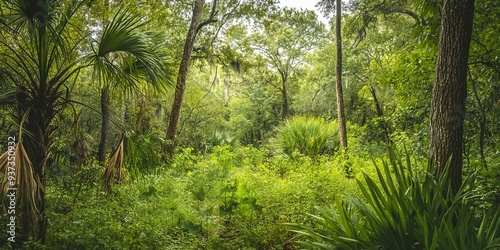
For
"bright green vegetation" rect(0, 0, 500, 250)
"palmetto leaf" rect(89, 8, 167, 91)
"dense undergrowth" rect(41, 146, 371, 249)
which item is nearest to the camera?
"bright green vegetation" rect(0, 0, 500, 250)

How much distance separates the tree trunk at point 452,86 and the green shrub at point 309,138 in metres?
7.59

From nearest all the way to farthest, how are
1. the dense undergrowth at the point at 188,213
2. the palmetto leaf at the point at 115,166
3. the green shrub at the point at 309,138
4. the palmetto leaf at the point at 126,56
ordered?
the palmetto leaf at the point at 126,56, the palmetto leaf at the point at 115,166, the dense undergrowth at the point at 188,213, the green shrub at the point at 309,138

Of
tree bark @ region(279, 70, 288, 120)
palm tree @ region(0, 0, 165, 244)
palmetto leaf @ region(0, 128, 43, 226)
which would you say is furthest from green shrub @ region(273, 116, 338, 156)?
palmetto leaf @ region(0, 128, 43, 226)

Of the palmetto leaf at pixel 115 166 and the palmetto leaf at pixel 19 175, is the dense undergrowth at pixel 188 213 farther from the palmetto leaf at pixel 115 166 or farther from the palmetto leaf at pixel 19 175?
the palmetto leaf at pixel 19 175

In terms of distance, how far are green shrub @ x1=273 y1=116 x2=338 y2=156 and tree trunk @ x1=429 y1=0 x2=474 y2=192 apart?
24.9 ft

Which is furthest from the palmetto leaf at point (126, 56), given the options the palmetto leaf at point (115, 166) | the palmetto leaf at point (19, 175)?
the palmetto leaf at point (19, 175)

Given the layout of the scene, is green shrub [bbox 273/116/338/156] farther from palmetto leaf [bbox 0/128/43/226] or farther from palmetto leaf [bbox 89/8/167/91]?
palmetto leaf [bbox 0/128/43/226]

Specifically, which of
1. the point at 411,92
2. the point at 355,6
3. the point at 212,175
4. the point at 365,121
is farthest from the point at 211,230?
the point at 365,121

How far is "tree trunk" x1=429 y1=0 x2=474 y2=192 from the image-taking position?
2717mm

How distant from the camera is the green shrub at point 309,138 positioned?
10531 millimetres

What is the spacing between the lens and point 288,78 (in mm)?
19531

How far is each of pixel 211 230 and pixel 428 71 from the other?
3657mm

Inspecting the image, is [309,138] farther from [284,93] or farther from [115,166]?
[284,93]

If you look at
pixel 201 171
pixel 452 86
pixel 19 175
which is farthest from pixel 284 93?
pixel 19 175
